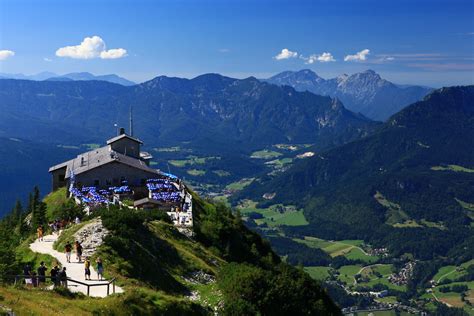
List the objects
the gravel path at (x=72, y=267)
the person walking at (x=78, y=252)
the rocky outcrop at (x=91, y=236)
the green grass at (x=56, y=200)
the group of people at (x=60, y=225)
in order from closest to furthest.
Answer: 1. the gravel path at (x=72, y=267)
2. the person walking at (x=78, y=252)
3. the rocky outcrop at (x=91, y=236)
4. the group of people at (x=60, y=225)
5. the green grass at (x=56, y=200)

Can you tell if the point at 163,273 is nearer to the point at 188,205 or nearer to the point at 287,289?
the point at 287,289

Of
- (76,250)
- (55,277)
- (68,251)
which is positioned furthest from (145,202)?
(55,277)

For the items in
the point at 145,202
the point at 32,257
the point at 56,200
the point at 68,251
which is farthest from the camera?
the point at 56,200

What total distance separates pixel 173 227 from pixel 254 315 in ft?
75.7

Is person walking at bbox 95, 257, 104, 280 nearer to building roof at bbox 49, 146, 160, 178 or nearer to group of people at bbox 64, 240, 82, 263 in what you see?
group of people at bbox 64, 240, 82, 263

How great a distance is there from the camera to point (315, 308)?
42.6m

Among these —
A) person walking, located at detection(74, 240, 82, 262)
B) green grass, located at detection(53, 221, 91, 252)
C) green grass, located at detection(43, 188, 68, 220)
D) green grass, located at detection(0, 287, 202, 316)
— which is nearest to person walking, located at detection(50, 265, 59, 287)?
green grass, located at detection(0, 287, 202, 316)

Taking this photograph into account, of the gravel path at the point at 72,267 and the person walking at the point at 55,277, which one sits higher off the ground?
the person walking at the point at 55,277

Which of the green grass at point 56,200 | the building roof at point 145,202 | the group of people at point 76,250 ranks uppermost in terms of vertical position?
the group of people at point 76,250

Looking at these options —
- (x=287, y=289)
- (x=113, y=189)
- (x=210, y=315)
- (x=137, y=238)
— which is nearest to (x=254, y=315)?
(x=210, y=315)

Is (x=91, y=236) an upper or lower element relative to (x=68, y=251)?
upper

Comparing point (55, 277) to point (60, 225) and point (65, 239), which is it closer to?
point (65, 239)

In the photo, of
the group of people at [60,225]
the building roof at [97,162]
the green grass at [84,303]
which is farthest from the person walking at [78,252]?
the building roof at [97,162]

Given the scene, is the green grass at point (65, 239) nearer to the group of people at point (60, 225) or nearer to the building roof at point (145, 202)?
the group of people at point (60, 225)
